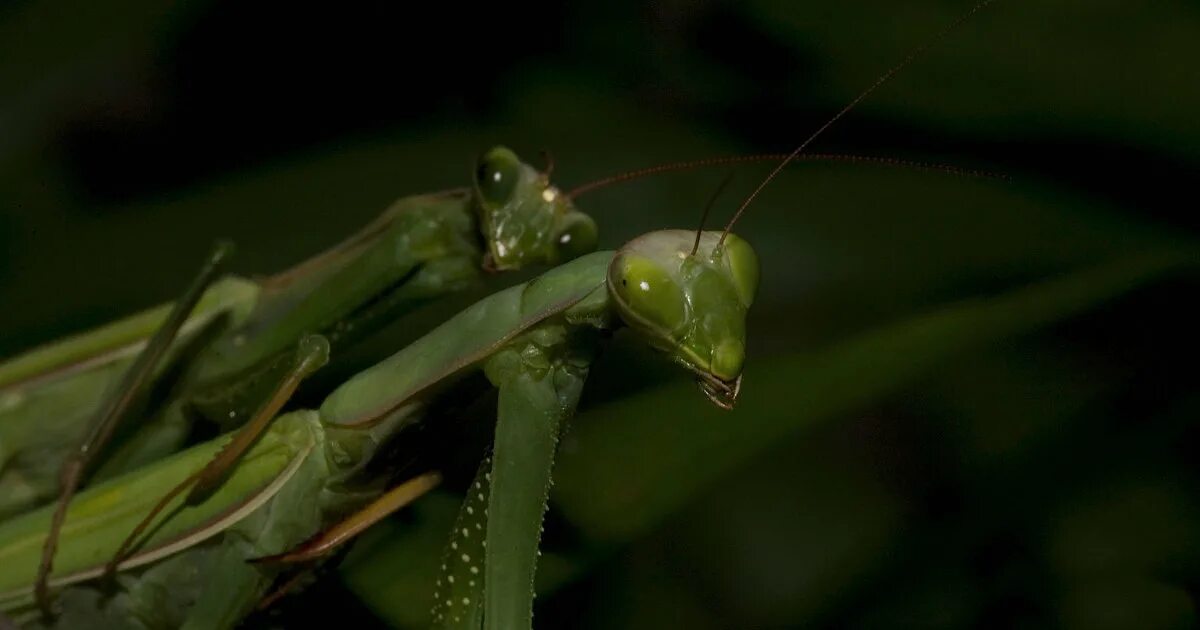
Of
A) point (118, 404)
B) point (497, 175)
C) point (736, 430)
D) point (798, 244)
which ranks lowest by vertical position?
point (798, 244)

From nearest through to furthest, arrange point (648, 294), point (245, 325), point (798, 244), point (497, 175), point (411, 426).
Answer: point (648, 294) < point (411, 426) < point (497, 175) < point (245, 325) < point (798, 244)

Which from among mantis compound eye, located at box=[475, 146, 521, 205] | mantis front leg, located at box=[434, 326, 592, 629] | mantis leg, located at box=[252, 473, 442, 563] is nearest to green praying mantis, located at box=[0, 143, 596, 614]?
mantis compound eye, located at box=[475, 146, 521, 205]

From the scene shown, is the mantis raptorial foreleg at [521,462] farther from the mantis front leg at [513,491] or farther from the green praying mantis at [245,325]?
the green praying mantis at [245,325]

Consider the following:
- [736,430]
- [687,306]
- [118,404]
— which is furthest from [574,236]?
[118,404]

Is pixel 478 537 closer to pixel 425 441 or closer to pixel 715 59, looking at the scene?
pixel 425 441

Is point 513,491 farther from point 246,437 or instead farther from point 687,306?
point 246,437

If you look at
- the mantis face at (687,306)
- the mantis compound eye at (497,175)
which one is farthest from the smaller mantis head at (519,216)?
the mantis face at (687,306)

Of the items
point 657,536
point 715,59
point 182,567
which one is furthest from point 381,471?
point 715,59
